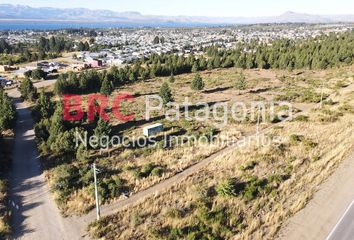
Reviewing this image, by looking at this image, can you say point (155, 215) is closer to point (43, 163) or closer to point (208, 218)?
point (208, 218)

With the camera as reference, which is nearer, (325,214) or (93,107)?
(325,214)

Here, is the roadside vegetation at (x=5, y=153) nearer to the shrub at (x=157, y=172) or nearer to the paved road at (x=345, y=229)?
the shrub at (x=157, y=172)

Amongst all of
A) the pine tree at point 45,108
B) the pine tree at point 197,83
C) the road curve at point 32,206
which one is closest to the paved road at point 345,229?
the road curve at point 32,206

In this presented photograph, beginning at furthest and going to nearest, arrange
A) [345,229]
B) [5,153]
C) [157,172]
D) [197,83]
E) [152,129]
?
[197,83]
[152,129]
[5,153]
[157,172]
[345,229]

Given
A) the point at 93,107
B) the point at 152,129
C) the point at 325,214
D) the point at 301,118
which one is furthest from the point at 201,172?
the point at 301,118

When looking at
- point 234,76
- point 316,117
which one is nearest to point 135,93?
point 234,76

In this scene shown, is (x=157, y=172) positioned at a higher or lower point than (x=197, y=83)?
lower

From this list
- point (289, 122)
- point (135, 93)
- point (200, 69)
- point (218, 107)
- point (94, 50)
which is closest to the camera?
point (289, 122)

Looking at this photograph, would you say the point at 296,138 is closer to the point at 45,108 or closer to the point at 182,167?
the point at 182,167
